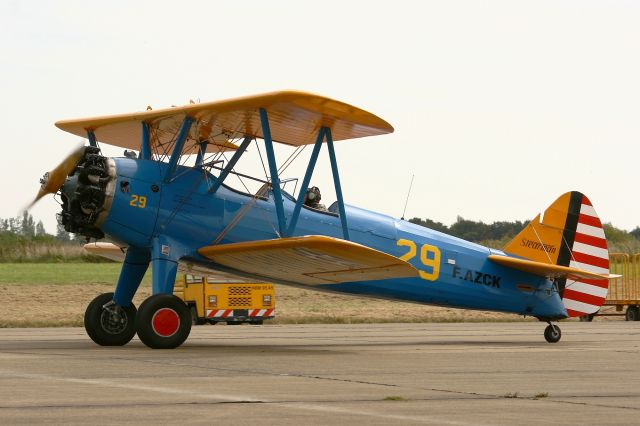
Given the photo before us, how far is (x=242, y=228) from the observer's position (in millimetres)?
16047

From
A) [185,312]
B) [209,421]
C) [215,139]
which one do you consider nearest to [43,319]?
[215,139]

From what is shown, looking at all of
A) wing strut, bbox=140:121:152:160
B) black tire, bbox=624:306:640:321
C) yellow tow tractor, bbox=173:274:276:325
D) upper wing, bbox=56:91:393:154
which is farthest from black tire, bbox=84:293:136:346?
black tire, bbox=624:306:640:321

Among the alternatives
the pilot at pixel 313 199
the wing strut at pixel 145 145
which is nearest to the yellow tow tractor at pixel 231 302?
the pilot at pixel 313 199

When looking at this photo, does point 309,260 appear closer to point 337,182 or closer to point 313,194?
point 337,182

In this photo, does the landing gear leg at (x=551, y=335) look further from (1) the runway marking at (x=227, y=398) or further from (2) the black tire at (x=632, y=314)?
(2) the black tire at (x=632, y=314)

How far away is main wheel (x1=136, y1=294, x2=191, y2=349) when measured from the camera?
564 inches

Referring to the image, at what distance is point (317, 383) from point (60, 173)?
636 cm

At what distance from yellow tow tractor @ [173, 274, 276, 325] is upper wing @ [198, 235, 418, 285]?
33.5 feet

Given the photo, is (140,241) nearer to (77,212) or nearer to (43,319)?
(77,212)

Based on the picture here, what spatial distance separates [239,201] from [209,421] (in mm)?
9077

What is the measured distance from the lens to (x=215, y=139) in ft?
56.5

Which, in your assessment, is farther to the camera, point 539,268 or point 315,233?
point 539,268

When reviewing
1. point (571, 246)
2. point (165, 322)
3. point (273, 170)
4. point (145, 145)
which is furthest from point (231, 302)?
point (165, 322)

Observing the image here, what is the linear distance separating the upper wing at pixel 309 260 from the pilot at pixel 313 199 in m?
1.13
